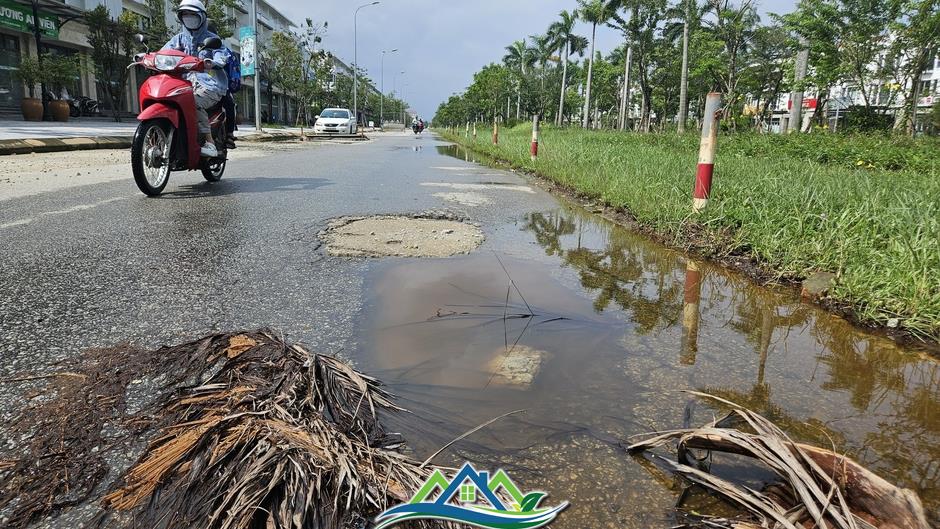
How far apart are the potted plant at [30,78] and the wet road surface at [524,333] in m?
21.1

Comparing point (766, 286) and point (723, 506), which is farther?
point (766, 286)

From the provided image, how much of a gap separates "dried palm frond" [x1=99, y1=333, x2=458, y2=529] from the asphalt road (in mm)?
545

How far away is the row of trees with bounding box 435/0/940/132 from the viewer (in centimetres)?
2047

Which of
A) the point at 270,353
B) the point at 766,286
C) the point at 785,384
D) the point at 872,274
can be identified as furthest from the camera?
the point at 766,286

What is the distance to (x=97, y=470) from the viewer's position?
1.43m

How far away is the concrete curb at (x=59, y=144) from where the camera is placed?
1001cm

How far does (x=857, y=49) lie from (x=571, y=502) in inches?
1015

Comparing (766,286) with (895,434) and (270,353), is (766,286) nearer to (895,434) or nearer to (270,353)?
(895,434)

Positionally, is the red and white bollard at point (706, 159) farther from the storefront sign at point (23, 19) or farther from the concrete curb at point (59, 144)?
the storefront sign at point (23, 19)

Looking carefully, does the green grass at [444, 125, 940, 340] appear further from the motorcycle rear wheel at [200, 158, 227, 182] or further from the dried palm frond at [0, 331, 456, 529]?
the motorcycle rear wheel at [200, 158, 227, 182]

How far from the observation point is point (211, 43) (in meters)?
5.98

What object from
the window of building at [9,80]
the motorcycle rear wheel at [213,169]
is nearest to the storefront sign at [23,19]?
the window of building at [9,80]

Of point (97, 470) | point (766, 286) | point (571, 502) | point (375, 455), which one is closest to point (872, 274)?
point (766, 286)

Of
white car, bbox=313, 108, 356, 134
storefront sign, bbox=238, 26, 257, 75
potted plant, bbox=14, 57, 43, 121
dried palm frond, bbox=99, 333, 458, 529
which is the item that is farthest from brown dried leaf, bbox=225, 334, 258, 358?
white car, bbox=313, 108, 356, 134
